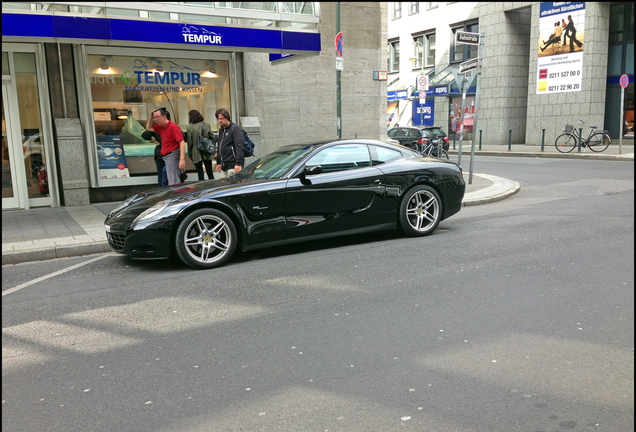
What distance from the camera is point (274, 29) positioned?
11.0 m

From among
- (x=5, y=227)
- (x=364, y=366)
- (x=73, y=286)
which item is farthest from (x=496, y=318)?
(x=5, y=227)

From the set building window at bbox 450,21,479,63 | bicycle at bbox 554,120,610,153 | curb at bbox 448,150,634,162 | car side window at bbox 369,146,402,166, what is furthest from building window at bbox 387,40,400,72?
car side window at bbox 369,146,402,166

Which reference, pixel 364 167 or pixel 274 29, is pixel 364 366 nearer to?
pixel 364 167

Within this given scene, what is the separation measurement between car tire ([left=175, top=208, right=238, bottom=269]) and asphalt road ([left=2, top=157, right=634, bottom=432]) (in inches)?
7.8

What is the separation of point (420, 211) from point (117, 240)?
398cm

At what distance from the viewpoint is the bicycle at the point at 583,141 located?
22.2m

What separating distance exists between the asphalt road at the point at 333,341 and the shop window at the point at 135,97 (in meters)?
5.08

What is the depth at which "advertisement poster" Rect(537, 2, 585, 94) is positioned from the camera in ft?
84.9

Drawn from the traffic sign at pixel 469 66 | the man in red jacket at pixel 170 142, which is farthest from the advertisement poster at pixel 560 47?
the man in red jacket at pixel 170 142

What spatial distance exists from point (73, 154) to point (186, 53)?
10.7 ft

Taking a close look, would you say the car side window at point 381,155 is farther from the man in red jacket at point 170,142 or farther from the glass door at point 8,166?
the glass door at point 8,166

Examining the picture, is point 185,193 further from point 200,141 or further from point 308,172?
point 200,141

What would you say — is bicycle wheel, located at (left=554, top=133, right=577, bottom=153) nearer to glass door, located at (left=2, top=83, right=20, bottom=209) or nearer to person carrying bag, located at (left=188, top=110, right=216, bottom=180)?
person carrying bag, located at (left=188, top=110, right=216, bottom=180)

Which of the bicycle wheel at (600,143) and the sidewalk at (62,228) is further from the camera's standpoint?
the bicycle wheel at (600,143)
